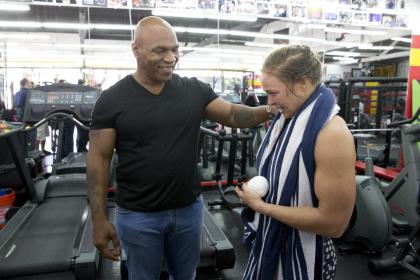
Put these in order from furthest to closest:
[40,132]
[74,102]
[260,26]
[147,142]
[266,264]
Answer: [260,26], [40,132], [74,102], [147,142], [266,264]

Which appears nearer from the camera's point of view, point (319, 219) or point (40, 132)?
point (319, 219)

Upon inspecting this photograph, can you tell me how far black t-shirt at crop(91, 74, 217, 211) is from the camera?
1.54 m

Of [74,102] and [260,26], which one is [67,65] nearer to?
[74,102]

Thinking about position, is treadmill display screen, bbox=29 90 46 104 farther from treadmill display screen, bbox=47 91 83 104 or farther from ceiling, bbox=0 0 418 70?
ceiling, bbox=0 0 418 70

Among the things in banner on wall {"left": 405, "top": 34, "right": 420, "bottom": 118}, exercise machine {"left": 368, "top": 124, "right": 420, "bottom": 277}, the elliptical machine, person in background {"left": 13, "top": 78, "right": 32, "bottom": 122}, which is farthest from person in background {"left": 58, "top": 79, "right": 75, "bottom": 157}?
banner on wall {"left": 405, "top": 34, "right": 420, "bottom": 118}

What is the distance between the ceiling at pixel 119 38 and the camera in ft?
25.4

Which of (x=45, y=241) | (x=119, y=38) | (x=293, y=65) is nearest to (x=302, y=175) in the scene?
(x=293, y=65)

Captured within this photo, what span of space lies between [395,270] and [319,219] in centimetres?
Answer: 239

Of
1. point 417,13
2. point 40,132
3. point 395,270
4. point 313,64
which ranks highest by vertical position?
point 417,13

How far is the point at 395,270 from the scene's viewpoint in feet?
9.68

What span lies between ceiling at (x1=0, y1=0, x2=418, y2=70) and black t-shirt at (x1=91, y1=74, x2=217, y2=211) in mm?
5104

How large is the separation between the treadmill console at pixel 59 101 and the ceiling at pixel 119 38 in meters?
2.15

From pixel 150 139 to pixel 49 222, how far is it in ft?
8.02

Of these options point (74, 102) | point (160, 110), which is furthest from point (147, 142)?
point (74, 102)
